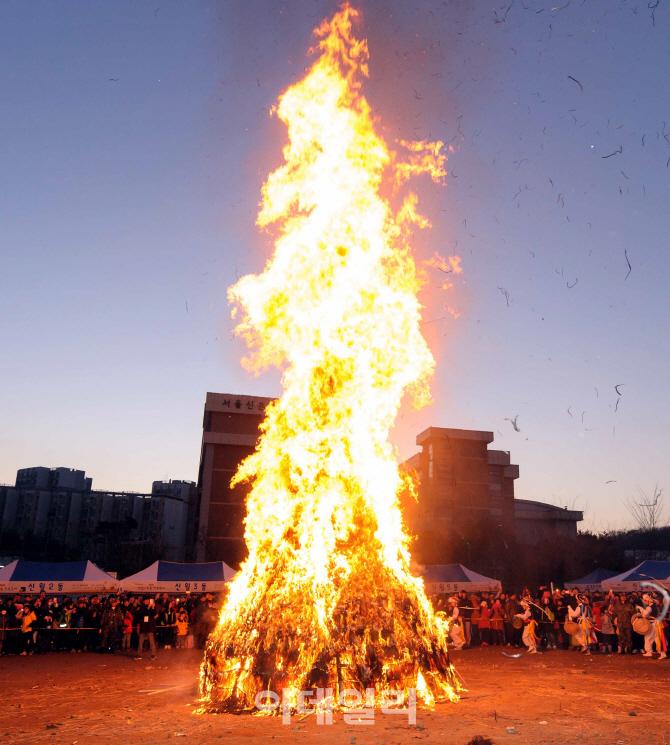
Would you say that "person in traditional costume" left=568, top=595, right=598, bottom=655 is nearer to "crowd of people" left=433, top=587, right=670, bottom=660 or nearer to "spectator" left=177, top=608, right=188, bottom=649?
"crowd of people" left=433, top=587, right=670, bottom=660

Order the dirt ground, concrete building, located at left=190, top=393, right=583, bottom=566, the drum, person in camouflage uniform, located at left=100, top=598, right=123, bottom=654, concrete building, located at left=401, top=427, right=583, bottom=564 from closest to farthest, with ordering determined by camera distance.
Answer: the dirt ground, the drum, person in camouflage uniform, located at left=100, top=598, right=123, bottom=654, concrete building, located at left=190, top=393, right=583, bottom=566, concrete building, located at left=401, top=427, right=583, bottom=564

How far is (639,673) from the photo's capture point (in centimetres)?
1488

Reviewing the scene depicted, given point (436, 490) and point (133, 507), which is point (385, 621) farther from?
point (133, 507)

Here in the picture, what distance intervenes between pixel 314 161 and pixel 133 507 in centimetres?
13423

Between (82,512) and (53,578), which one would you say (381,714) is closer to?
(53,578)

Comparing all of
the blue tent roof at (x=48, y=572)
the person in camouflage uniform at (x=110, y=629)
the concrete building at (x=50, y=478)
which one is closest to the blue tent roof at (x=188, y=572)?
the blue tent roof at (x=48, y=572)

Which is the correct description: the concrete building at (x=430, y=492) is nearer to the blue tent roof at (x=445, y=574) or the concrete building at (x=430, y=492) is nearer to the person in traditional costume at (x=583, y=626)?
the blue tent roof at (x=445, y=574)

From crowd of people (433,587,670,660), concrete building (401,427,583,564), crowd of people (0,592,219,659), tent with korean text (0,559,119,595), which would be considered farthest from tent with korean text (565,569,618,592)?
concrete building (401,427,583,564)

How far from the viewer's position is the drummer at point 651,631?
18.5m

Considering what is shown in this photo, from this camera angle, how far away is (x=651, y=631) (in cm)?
1886

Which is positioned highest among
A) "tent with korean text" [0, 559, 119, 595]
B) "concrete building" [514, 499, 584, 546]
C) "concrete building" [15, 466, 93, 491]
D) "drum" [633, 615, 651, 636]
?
"concrete building" [15, 466, 93, 491]

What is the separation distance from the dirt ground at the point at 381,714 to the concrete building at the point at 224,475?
165 ft

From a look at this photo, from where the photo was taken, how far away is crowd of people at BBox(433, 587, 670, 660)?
1912cm

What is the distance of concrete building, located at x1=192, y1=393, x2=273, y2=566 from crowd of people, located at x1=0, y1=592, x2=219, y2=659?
4258cm
